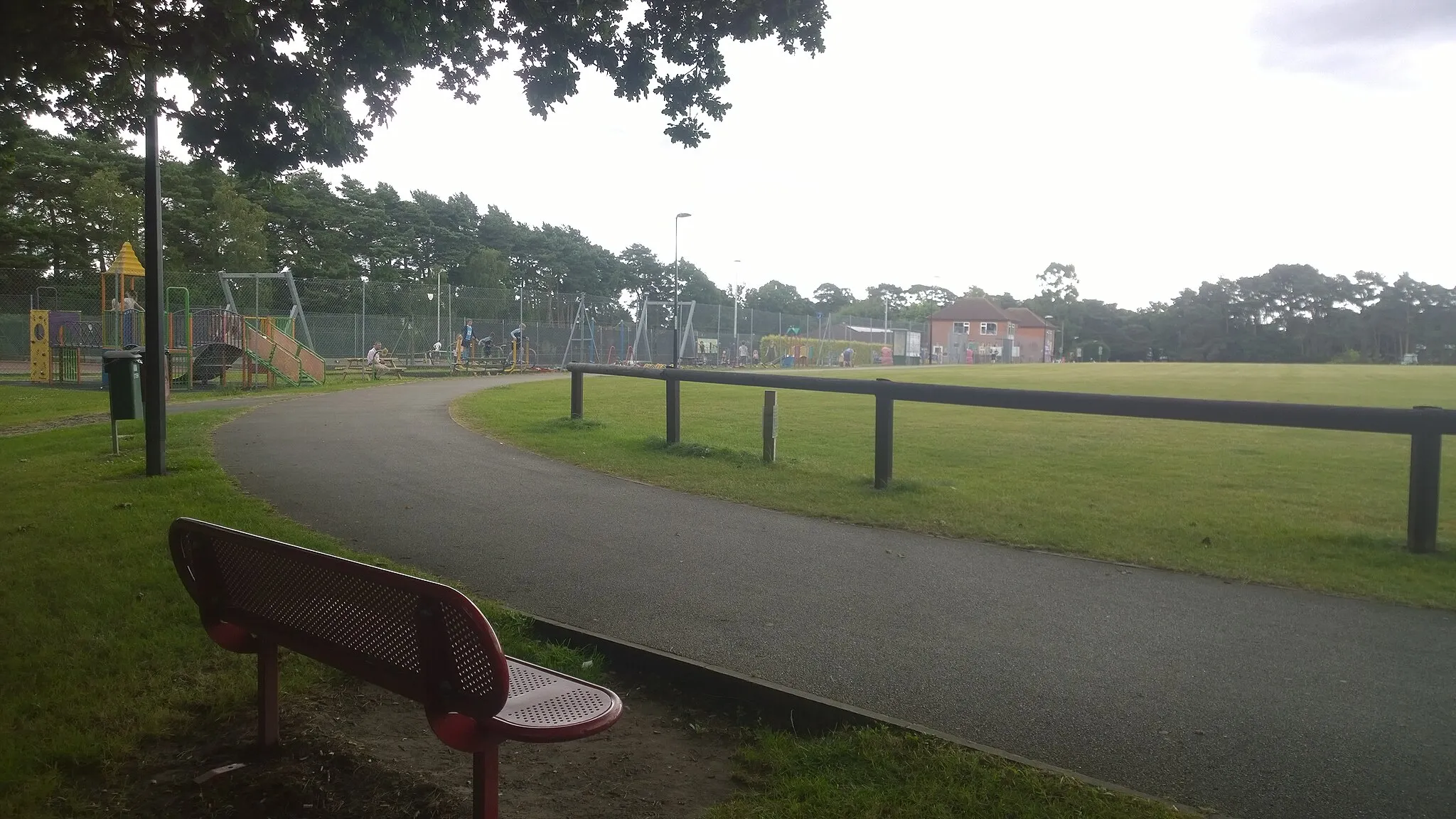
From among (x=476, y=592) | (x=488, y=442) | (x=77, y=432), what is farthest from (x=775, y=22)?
(x=77, y=432)

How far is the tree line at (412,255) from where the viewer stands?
3631 centimetres

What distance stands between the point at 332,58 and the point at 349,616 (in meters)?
6.76

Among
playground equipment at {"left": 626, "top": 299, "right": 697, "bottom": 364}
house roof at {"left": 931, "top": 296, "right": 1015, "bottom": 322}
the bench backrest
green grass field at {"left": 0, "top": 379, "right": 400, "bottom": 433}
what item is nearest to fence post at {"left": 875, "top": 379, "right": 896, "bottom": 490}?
the bench backrest

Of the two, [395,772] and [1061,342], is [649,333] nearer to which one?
[395,772]

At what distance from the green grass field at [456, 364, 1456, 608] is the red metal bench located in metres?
4.92

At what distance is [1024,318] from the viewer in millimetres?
106562

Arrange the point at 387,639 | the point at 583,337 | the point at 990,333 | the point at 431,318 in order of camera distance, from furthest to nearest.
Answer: the point at 990,333, the point at 583,337, the point at 431,318, the point at 387,639

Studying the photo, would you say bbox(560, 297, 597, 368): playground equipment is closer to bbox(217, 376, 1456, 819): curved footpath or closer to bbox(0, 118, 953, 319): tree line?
bbox(0, 118, 953, 319): tree line

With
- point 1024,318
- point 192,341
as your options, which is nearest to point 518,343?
point 192,341

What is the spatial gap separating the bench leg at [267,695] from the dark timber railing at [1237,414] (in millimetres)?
6198

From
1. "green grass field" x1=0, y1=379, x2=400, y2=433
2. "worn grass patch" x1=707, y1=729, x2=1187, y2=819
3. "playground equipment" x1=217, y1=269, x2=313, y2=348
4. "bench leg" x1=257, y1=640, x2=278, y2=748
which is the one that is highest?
"playground equipment" x1=217, y1=269, x2=313, y2=348

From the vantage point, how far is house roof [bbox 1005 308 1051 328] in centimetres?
10075

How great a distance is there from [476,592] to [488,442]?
24.0 ft

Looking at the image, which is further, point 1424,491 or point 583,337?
point 583,337
